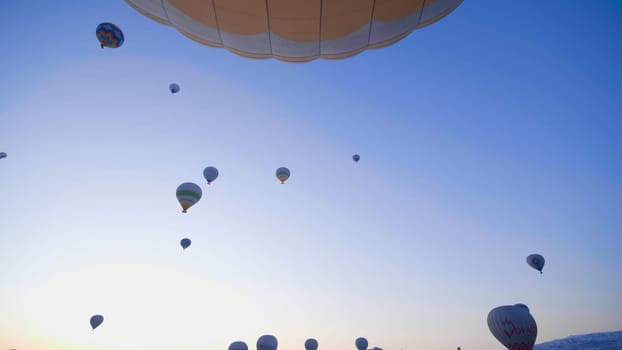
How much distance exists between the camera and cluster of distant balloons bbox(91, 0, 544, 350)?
4652 millimetres

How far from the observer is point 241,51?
5102 mm

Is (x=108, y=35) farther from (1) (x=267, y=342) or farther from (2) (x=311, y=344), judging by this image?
(2) (x=311, y=344)

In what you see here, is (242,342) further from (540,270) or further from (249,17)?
(249,17)

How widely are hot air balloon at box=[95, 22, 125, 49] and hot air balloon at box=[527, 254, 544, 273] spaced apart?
2291 cm

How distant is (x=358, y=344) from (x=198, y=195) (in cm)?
1628

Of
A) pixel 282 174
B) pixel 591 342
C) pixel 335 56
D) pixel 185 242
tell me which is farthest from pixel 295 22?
pixel 591 342

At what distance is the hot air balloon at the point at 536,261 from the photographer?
18156 mm

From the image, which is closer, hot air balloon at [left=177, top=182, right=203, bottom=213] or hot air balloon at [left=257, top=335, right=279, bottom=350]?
hot air balloon at [left=177, top=182, right=203, bottom=213]

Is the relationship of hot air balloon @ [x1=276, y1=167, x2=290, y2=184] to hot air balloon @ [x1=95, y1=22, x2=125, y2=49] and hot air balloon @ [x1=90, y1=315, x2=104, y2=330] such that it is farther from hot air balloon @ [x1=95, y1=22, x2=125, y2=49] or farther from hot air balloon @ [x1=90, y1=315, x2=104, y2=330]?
hot air balloon @ [x1=90, y1=315, x2=104, y2=330]

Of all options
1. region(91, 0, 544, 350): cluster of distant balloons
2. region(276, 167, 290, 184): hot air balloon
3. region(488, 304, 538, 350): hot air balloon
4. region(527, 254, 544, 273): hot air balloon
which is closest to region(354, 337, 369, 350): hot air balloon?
region(91, 0, 544, 350): cluster of distant balloons

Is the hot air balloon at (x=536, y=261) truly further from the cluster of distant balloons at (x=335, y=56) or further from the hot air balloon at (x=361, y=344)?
the hot air balloon at (x=361, y=344)

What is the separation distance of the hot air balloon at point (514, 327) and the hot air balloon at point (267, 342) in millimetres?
12027

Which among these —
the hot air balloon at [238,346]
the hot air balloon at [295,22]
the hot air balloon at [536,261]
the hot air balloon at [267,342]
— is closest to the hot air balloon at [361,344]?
the hot air balloon at [267,342]

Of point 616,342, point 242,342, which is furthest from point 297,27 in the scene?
point 616,342
